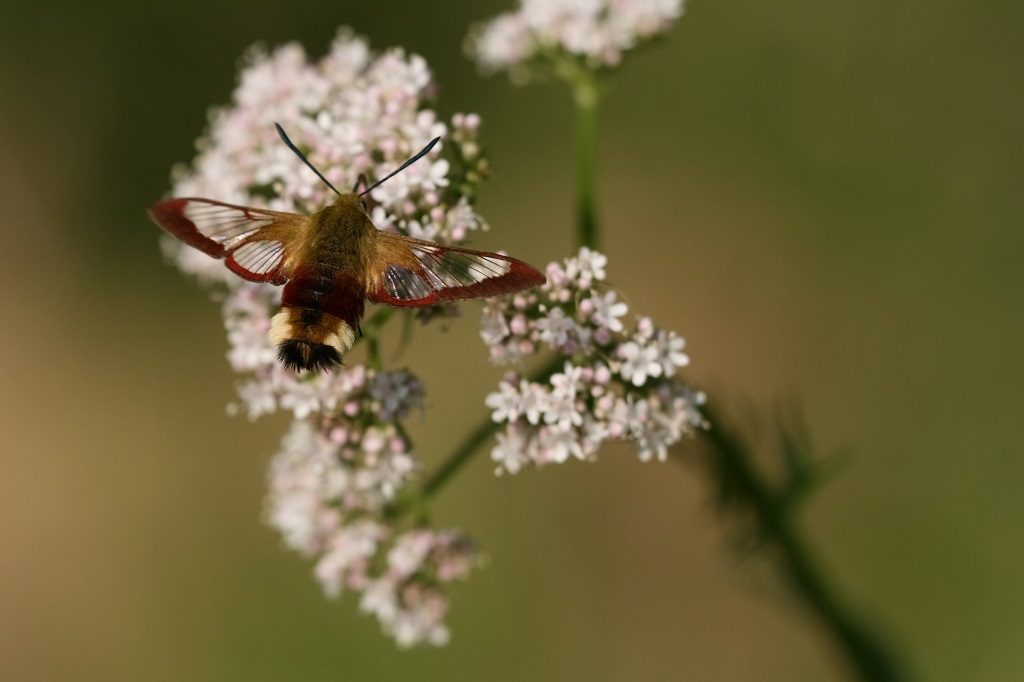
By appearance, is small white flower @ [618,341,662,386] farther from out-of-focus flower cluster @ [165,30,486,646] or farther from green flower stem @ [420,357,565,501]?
out-of-focus flower cluster @ [165,30,486,646]

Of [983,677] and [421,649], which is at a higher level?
[421,649]

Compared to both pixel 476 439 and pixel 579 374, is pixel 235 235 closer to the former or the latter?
pixel 476 439

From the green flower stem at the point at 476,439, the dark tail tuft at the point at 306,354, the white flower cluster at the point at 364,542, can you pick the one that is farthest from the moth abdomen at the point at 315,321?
the white flower cluster at the point at 364,542

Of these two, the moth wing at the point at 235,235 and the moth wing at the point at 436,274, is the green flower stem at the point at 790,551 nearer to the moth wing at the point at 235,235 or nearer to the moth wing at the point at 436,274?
the moth wing at the point at 436,274

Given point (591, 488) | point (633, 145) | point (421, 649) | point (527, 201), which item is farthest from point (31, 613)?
point (633, 145)

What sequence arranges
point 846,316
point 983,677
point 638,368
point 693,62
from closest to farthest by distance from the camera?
point 638,368, point 983,677, point 846,316, point 693,62

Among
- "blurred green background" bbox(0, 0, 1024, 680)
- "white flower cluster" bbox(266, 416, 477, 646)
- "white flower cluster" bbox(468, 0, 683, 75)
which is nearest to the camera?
"white flower cluster" bbox(266, 416, 477, 646)

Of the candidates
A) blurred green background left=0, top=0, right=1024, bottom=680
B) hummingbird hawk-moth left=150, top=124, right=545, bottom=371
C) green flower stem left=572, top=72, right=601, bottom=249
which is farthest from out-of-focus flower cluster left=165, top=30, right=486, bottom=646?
blurred green background left=0, top=0, right=1024, bottom=680

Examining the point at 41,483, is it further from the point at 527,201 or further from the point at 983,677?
the point at 983,677

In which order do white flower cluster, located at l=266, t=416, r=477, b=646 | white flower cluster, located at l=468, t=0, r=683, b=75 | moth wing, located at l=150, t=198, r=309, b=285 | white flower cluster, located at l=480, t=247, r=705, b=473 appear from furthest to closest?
white flower cluster, located at l=468, t=0, r=683, b=75
white flower cluster, located at l=266, t=416, r=477, b=646
white flower cluster, located at l=480, t=247, r=705, b=473
moth wing, located at l=150, t=198, r=309, b=285
